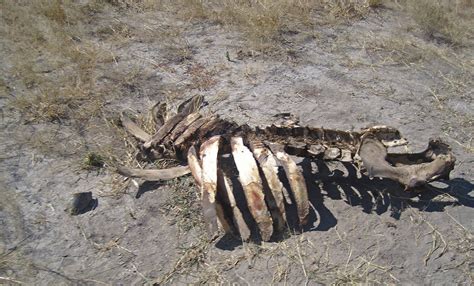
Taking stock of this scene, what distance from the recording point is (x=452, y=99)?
4.48 metres

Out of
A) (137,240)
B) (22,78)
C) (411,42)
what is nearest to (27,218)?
(137,240)

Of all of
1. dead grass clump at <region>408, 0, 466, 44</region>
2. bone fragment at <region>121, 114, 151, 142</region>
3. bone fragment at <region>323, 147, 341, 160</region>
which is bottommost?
bone fragment at <region>121, 114, 151, 142</region>

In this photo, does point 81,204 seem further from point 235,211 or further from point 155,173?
point 235,211

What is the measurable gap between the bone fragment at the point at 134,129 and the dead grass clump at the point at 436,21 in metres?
3.94

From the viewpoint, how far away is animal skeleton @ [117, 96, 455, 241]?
9.54 ft

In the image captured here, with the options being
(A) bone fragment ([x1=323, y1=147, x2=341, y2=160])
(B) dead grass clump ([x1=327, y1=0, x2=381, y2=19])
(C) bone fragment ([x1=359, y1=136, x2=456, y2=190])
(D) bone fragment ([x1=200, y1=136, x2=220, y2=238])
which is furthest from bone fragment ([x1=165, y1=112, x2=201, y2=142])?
(B) dead grass clump ([x1=327, y1=0, x2=381, y2=19])

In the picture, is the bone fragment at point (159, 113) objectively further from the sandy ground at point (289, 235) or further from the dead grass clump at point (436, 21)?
the dead grass clump at point (436, 21)

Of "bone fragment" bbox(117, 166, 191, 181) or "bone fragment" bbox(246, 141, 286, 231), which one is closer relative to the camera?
"bone fragment" bbox(246, 141, 286, 231)

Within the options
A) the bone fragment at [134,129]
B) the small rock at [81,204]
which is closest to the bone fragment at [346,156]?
the bone fragment at [134,129]

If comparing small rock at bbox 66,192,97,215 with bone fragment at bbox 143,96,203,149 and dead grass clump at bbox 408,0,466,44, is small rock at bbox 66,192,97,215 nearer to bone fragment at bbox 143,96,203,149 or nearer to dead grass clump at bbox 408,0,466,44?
bone fragment at bbox 143,96,203,149

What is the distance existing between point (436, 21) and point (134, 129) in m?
4.21

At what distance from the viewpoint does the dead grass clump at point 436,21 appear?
5.60m

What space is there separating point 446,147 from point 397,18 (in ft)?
11.4

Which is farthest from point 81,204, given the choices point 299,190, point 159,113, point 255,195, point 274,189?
point 299,190
